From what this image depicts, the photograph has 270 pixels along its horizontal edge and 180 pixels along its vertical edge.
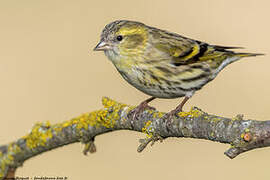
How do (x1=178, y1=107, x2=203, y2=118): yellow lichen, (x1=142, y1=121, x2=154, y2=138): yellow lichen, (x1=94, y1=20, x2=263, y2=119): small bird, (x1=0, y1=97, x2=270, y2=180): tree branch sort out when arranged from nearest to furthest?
(x1=0, y1=97, x2=270, y2=180): tree branch
(x1=178, y1=107, x2=203, y2=118): yellow lichen
(x1=142, y1=121, x2=154, y2=138): yellow lichen
(x1=94, y1=20, x2=263, y2=119): small bird

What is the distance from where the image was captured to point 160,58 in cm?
419

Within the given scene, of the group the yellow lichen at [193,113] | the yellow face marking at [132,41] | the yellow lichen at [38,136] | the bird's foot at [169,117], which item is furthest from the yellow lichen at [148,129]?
the yellow face marking at [132,41]

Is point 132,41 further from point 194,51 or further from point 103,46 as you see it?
point 194,51

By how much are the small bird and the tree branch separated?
38 cm

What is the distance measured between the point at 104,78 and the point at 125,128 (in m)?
2.42

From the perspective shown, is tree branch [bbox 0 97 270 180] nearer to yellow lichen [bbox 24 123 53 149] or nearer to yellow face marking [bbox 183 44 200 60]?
yellow lichen [bbox 24 123 53 149]

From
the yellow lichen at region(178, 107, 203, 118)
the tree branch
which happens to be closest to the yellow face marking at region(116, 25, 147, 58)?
the tree branch

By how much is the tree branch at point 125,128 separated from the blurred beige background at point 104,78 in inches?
34.3

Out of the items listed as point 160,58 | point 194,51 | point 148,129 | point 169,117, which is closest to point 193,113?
point 169,117

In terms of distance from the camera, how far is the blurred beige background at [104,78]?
203 inches

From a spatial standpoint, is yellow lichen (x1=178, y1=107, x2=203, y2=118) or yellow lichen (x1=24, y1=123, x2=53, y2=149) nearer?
yellow lichen (x1=178, y1=107, x2=203, y2=118)

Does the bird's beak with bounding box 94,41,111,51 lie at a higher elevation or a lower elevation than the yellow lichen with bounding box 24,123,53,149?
higher

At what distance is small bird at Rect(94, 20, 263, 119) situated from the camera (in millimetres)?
3990

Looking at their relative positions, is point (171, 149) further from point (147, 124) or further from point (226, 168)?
point (147, 124)
